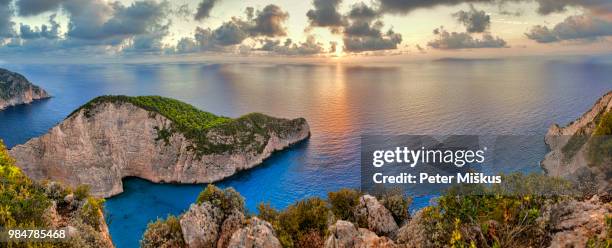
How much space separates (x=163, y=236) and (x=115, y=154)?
243ft

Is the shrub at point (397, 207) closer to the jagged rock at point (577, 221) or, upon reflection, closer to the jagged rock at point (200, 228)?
the jagged rock at point (200, 228)

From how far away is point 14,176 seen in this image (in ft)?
88.8

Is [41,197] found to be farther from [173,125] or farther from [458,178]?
[173,125]

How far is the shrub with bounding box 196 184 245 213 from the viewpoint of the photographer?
29750 millimetres

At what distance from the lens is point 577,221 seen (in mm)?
15305

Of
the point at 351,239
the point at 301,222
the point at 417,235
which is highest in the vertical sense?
the point at 417,235

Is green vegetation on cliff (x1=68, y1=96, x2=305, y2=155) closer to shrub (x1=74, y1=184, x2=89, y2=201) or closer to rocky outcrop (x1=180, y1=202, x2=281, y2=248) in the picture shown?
shrub (x1=74, y1=184, x2=89, y2=201)

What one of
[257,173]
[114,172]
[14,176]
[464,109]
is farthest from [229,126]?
[464,109]

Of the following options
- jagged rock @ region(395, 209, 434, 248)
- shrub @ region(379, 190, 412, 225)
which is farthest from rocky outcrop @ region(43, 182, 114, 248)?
shrub @ region(379, 190, 412, 225)

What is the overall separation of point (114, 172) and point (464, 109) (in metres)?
149

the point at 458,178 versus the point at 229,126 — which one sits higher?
the point at 458,178

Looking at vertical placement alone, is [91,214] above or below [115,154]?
above

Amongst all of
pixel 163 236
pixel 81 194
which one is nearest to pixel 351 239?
pixel 163 236

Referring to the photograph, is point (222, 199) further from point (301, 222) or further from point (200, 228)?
point (301, 222)
